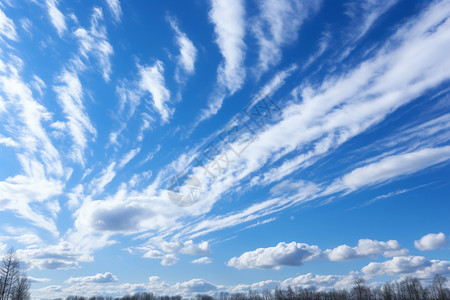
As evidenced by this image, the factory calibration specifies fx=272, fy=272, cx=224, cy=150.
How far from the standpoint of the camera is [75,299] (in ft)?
641

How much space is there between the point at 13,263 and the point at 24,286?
15.7 meters

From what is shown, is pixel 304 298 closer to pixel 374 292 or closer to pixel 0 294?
pixel 374 292

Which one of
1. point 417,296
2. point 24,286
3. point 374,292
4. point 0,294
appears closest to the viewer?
point 0,294

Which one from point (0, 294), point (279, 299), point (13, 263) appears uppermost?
point (13, 263)

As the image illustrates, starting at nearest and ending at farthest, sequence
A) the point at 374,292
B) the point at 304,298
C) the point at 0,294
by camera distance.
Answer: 1. the point at 0,294
2. the point at 374,292
3. the point at 304,298

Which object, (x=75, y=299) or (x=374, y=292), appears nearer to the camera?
(x=374, y=292)

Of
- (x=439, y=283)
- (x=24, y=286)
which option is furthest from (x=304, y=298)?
(x=24, y=286)

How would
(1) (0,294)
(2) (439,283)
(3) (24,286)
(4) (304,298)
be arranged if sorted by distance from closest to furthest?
(1) (0,294) → (3) (24,286) → (2) (439,283) → (4) (304,298)

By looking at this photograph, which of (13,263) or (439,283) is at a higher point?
A: (13,263)

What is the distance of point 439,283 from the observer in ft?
413

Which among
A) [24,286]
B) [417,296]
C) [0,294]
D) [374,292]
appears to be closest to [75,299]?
[24,286]

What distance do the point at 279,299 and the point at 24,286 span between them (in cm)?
17403

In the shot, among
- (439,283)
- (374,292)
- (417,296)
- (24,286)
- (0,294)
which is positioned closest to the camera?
(0,294)

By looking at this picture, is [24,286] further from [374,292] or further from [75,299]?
[374,292]
